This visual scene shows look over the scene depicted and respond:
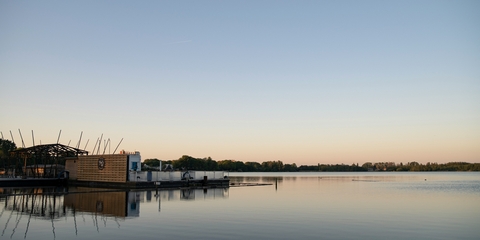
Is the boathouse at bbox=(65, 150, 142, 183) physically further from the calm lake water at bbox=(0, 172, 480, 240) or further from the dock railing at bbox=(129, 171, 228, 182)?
the calm lake water at bbox=(0, 172, 480, 240)

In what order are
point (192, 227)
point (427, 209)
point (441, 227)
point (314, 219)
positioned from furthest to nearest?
point (427, 209) → point (314, 219) → point (441, 227) → point (192, 227)

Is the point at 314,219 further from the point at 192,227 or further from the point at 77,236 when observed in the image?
the point at 77,236

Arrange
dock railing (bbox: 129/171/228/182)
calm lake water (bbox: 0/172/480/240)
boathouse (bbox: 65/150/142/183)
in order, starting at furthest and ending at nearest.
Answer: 1. dock railing (bbox: 129/171/228/182)
2. boathouse (bbox: 65/150/142/183)
3. calm lake water (bbox: 0/172/480/240)

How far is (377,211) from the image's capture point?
119 ft

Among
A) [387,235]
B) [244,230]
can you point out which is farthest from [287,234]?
[387,235]

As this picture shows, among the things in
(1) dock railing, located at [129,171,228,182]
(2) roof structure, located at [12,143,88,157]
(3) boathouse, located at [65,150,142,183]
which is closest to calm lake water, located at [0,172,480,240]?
(3) boathouse, located at [65,150,142,183]

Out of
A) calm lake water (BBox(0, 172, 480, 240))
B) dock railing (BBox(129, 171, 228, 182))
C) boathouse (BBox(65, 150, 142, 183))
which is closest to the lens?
calm lake water (BBox(0, 172, 480, 240))

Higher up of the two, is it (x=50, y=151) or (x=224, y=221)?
(x=50, y=151)

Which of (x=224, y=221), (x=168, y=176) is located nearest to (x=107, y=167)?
(x=168, y=176)

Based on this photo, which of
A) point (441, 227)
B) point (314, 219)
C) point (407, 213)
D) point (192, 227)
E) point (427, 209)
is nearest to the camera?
point (192, 227)

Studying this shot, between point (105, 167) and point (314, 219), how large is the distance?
38.9m

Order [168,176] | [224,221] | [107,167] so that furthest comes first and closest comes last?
[168,176] → [107,167] → [224,221]

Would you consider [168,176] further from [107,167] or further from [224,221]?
[224,221]

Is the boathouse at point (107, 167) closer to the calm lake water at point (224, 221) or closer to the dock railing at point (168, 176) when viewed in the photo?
the dock railing at point (168, 176)
